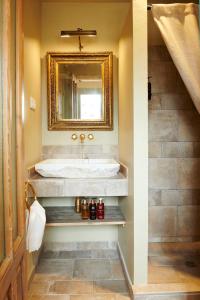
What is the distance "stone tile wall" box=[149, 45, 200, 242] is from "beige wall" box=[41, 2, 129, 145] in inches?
18.8

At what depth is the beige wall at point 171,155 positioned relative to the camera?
9.57 feet

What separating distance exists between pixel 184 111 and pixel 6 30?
7.39 feet

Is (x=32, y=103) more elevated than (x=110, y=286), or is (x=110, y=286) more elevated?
(x=32, y=103)

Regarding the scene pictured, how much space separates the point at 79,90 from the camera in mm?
2852

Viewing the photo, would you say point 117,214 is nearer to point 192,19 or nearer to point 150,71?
point 150,71

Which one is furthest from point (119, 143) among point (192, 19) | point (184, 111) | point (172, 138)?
point (192, 19)

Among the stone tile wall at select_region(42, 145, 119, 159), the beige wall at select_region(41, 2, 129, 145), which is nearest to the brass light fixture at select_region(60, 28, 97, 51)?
the beige wall at select_region(41, 2, 129, 145)

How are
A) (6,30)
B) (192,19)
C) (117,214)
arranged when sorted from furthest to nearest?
(117,214) < (192,19) < (6,30)

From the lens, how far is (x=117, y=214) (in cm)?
260

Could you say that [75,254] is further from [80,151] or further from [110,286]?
[80,151]

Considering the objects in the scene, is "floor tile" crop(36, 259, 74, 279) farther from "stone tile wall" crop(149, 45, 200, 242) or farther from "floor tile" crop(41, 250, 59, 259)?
"stone tile wall" crop(149, 45, 200, 242)

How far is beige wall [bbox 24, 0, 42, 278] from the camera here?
7.13 feet

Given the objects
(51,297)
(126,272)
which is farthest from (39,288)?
(126,272)

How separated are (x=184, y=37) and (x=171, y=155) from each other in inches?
54.0
